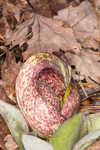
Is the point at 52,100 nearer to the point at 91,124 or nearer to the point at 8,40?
the point at 91,124

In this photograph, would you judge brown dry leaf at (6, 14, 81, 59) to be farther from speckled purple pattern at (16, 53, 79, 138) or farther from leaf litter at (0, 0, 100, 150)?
speckled purple pattern at (16, 53, 79, 138)

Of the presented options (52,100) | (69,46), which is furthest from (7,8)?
(52,100)

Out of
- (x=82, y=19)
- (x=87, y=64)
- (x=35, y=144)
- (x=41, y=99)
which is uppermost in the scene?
(x=82, y=19)

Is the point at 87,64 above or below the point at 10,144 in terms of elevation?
above

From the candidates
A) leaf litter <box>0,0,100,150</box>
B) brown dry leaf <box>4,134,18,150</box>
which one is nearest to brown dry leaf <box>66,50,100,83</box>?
leaf litter <box>0,0,100,150</box>

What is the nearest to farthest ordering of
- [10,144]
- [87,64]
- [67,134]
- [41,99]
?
[67,134] → [41,99] → [10,144] → [87,64]

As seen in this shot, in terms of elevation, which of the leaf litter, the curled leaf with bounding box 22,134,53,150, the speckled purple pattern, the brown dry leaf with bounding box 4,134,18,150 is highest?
the leaf litter

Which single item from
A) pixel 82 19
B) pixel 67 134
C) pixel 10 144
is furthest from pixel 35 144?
pixel 82 19

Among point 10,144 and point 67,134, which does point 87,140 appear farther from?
point 10,144
